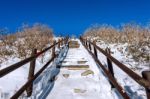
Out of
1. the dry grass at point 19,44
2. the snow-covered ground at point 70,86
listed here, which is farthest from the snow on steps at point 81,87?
the dry grass at point 19,44

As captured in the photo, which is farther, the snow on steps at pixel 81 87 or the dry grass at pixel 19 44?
the dry grass at pixel 19 44

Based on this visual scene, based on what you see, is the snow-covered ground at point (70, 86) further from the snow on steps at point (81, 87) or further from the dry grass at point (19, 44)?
the dry grass at point (19, 44)

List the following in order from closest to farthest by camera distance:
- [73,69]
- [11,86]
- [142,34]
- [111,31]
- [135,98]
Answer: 1. [135,98]
2. [11,86]
3. [73,69]
4. [142,34]
5. [111,31]

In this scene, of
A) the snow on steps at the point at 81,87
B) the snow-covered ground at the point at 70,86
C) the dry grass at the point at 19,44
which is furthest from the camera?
the dry grass at the point at 19,44

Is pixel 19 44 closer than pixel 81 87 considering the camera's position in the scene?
No

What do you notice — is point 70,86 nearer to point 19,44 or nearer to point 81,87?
point 81,87

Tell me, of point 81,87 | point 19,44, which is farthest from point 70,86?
point 19,44

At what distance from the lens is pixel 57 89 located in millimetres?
7375

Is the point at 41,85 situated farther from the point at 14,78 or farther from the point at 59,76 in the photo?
the point at 59,76

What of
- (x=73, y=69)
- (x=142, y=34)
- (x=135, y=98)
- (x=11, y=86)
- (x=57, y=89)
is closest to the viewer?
(x=135, y=98)

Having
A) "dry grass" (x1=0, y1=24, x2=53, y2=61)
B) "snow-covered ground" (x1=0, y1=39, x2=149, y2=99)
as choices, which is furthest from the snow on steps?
"dry grass" (x1=0, y1=24, x2=53, y2=61)

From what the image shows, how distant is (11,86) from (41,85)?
977 mm

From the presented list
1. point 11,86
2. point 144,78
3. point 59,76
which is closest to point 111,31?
→ point 59,76

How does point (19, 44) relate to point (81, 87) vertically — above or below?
above
